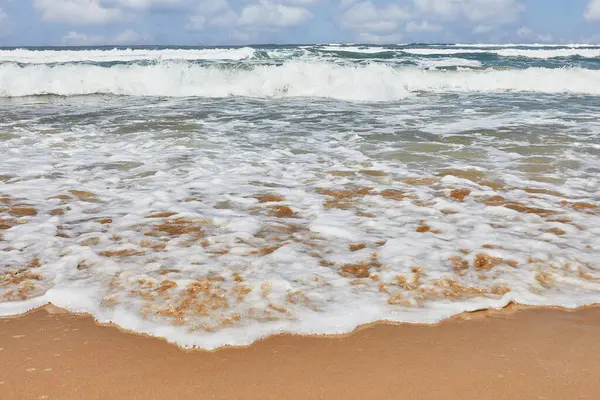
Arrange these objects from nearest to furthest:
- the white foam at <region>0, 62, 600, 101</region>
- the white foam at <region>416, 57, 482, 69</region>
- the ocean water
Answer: the ocean water < the white foam at <region>0, 62, 600, 101</region> < the white foam at <region>416, 57, 482, 69</region>

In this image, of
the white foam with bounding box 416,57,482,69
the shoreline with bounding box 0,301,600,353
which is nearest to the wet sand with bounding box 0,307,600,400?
the shoreline with bounding box 0,301,600,353

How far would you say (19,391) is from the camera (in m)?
1.82

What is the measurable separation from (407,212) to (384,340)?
72.7 inches

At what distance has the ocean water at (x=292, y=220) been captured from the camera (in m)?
2.53

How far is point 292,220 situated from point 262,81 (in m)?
12.1

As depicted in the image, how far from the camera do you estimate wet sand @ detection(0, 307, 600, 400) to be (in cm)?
183

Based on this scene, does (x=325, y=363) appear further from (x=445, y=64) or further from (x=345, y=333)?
(x=445, y=64)

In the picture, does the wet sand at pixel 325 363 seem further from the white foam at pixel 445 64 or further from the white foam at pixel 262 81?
the white foam at pixel 445 64

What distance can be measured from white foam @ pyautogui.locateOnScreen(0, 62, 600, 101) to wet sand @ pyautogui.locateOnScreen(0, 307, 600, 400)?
12.0m

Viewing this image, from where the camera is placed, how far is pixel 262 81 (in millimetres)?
15195

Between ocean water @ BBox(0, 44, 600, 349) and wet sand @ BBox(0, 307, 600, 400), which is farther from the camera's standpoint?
ocean water @ BBox(0, 44, 600, 349)

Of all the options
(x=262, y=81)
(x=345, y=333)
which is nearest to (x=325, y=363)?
(x=345, y=333)

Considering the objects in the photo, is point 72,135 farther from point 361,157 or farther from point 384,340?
point 384,340

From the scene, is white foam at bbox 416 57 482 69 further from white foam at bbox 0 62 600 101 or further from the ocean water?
the ocean water
